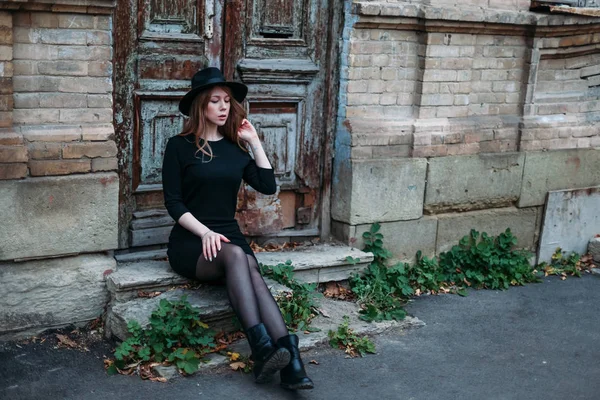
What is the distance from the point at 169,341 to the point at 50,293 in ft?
2.93

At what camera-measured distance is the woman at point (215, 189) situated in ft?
15.2

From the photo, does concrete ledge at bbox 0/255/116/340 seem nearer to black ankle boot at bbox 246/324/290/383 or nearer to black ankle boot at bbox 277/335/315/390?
black ankle boot at bbox 246/324/290/383

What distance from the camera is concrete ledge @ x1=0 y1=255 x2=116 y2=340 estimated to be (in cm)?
490

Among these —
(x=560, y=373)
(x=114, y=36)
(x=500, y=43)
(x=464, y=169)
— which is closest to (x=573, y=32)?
(x=500, y=43)

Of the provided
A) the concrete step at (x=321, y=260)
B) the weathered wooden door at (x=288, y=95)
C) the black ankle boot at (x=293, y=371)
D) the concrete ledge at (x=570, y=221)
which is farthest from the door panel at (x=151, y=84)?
the concrete ledge at (x=570, y=221)

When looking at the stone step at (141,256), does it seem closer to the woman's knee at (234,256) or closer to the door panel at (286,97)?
the door panel at (286,97)

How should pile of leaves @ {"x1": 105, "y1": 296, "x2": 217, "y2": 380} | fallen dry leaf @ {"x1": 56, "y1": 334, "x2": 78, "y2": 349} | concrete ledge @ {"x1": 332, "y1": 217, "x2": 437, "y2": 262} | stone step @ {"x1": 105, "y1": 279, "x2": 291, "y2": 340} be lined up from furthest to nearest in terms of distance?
concrete ledge @ {"x1": 332, "y1": 217, "x2": 437, "y2": 262}
fallen dry leaf @ {"x1": 56, "y1": 334, "x2": 78, "y2": 349}
stone step @ {"x1": 105, "y1": 279, "x2": 291, "y2": 340}
pile of leaves @ {"x1": 105, "y1": 296, "x2": 217, "y2": 380}

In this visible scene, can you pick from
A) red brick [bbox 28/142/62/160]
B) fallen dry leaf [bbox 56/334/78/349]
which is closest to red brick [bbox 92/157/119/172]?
red brick [bbox 28/142/62/160]

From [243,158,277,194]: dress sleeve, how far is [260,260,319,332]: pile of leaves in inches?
24.2

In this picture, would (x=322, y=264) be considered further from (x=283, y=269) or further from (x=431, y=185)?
(x=431, y=185)

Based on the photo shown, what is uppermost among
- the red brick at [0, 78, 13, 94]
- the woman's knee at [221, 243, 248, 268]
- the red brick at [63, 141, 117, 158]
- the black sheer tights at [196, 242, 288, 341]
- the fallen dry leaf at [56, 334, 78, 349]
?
the red brick at [0, 78, 13, 94]

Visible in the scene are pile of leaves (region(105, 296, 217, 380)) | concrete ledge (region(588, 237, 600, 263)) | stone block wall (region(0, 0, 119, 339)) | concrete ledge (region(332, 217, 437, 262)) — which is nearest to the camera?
pile of leaves (region(105, 296, 217, 380))

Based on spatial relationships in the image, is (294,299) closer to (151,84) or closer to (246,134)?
(246,134)

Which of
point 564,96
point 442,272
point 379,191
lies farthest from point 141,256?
point 564,96
